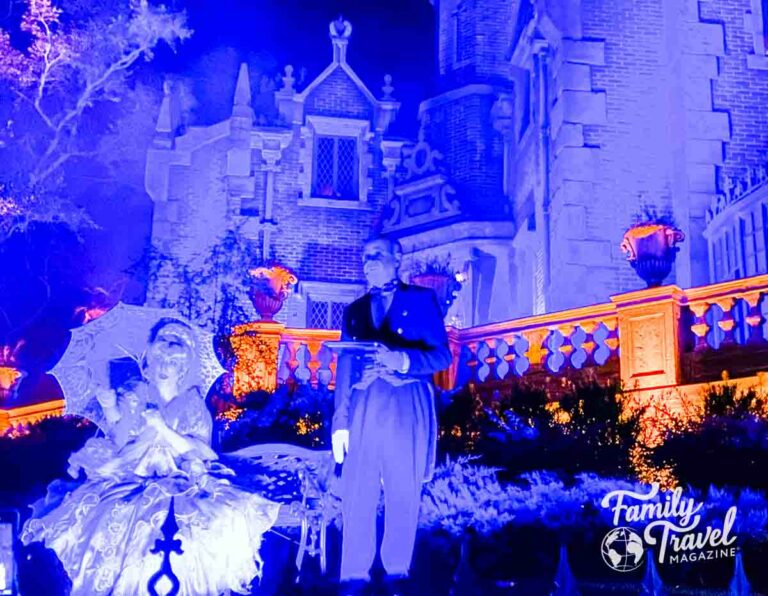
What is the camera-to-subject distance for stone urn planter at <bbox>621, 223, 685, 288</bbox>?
354 inches

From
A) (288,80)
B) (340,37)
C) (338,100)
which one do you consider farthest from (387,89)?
(288,80)

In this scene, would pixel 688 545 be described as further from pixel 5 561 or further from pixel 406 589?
pixel 5 561

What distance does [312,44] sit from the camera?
2147 cm

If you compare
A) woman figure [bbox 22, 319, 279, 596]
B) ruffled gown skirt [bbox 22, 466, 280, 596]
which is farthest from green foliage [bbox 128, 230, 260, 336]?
ruffled gown skirt [bbox 22, 466, 280, 596]

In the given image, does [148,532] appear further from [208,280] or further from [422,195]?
[422,195]

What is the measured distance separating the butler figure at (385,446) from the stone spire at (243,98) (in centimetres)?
1491

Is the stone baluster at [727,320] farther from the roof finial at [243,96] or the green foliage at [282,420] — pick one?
the roof finial at [243,96]

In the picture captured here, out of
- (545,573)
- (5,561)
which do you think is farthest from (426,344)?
(5,561)

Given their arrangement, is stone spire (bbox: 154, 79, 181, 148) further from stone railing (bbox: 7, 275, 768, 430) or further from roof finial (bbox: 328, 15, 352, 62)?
stone railing (bbox: 7, 275, 768, 430)

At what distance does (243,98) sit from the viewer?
765 inches

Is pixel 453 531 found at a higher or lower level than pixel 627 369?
lower

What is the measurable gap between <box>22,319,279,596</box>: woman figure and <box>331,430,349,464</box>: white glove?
0.85m

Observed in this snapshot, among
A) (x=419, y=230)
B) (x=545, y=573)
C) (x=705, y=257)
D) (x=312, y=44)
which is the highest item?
(x=312, y=44)

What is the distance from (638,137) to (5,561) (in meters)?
10.6
